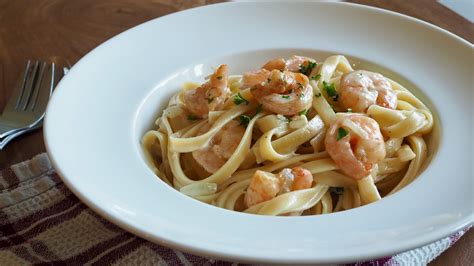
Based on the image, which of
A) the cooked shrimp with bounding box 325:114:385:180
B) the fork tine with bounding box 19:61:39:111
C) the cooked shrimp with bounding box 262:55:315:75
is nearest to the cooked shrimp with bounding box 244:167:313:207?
the cooked shrimp with bounding box 325:114:385:180

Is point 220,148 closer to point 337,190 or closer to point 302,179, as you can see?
point 302,179

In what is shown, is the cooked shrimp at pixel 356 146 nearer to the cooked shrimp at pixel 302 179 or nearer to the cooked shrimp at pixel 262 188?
the cooked shrimp at pixel 302 179

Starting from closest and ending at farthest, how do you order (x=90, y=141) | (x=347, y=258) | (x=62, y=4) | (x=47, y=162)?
1. (x=347, y=258)
2. (x=90, y=141)
3. (x=47, y=162)
4. (x=62, y=4)

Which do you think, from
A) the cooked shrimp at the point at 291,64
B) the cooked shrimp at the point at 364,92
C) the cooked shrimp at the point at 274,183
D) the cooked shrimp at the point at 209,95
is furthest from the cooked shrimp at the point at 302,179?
the cooked shrimp at the point at 291,64

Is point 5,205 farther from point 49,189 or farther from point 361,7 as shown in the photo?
point 361,7

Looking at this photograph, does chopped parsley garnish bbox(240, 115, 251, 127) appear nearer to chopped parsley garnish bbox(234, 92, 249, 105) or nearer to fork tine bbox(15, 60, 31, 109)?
chopped parsley garnish bbox(234, 92, 249, 105)

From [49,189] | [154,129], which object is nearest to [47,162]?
[49,189]

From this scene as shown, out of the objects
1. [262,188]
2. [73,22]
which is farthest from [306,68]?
[73,22]
